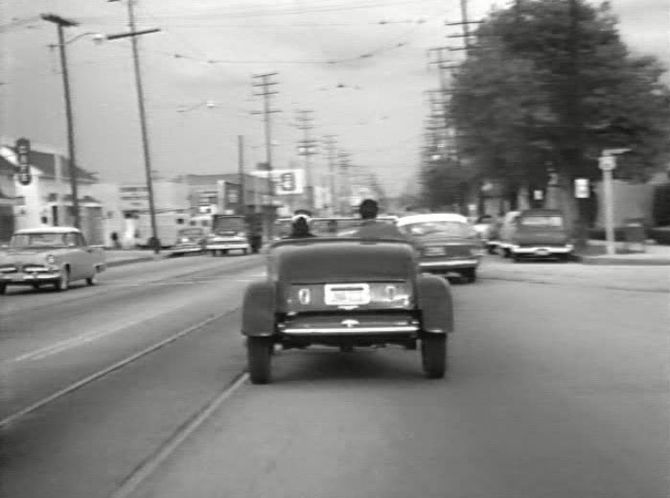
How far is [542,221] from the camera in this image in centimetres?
3562

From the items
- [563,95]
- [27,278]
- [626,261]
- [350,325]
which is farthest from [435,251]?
[350,325]

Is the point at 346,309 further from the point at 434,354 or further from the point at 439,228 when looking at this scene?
the point at 439,228

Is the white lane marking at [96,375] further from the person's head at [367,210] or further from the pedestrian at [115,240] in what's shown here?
Answer: the pedestrian at [115,240]

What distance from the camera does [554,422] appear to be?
26.7 ft

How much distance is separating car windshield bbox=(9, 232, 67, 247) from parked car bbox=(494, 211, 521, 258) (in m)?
15.3

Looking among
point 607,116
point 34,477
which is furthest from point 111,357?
point 607,116

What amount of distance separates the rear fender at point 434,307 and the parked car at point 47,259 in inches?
765

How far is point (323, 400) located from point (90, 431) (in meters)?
2.15

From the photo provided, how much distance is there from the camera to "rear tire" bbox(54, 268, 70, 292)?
2834 cm

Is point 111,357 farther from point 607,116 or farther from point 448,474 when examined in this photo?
point 607,116

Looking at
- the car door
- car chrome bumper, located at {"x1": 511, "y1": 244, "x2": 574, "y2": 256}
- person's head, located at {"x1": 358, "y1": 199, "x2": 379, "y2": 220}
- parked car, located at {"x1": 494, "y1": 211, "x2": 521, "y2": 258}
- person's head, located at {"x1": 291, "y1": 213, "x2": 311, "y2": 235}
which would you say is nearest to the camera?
person's head, located at {"x1": 291, "y1": 213, "x2": 311, "y2": 235}

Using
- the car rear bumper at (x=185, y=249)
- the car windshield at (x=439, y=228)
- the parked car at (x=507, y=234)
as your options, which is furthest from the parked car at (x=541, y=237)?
the car rear bumper at (x=185, y=249)

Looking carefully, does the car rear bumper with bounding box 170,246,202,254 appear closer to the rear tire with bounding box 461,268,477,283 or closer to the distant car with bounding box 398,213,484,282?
the distant car with bounding box 398,213,484,282

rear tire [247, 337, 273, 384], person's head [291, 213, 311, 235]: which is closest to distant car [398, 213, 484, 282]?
person's head [291, 213, 311, 235]
